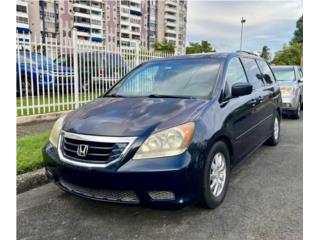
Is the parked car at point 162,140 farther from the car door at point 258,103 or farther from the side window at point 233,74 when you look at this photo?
the car door at point 258,103

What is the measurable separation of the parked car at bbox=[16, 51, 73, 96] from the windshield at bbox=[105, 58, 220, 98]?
3.35 m

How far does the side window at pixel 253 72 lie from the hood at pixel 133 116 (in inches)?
66.0

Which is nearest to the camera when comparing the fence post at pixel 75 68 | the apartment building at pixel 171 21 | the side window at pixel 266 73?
the side window at pixel 266 73

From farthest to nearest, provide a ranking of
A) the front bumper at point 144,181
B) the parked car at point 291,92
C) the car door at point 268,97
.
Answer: the parked car at point 291,92, the car door at point 268,97, the front bumper at point 144,181

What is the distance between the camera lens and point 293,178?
4.01 m

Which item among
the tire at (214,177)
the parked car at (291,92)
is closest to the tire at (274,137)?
the tire at (214,177)

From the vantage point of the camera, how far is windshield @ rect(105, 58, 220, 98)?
11.7 ft

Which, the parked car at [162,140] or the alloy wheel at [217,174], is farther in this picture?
the alloy wheel at [217,174]

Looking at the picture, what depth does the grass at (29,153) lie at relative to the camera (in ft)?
13.0

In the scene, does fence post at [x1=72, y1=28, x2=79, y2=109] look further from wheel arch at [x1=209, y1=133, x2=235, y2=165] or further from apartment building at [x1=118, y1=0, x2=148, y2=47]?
apartment building at [x1=118, y1=0, x2=148, y2=47]

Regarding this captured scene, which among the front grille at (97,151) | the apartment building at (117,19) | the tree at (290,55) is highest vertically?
the apartment building at (117,19)

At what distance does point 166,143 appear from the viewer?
8.71 feet

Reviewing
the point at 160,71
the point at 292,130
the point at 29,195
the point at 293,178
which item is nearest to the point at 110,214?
the point at 29,195

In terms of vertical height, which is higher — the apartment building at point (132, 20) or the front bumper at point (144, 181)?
the apartment building at point (132, 20)
